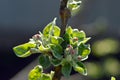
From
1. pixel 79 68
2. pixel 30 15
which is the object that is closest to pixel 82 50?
pixel 79 68

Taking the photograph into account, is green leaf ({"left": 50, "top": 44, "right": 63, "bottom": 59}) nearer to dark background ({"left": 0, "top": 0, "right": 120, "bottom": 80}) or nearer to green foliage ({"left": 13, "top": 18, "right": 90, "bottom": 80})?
green foliage ({"left": 13, "top": 18, "right": 90, "bottom": 80})

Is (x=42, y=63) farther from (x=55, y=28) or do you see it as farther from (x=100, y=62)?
(x=100, y=62)

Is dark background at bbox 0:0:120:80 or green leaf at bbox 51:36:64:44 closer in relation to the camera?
green leaf at bbox 51:36:64:44

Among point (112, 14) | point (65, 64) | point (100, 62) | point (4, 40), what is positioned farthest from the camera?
point (112, 14)

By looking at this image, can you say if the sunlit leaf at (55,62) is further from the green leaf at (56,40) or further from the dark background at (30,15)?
the dark background at (30,15)

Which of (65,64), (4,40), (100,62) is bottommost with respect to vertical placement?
(4,40)

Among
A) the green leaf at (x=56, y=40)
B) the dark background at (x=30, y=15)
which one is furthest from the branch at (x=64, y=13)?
the dark background at (x=30, y=15)

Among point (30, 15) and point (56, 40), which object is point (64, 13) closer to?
point (56, 40)

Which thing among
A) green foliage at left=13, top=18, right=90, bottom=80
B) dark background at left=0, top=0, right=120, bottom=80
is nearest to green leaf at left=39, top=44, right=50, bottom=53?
green foliage at left=13, top=18, right=90, bottom=80

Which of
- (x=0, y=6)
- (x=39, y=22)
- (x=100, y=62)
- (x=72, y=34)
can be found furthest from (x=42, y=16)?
(x=72, y=34)
